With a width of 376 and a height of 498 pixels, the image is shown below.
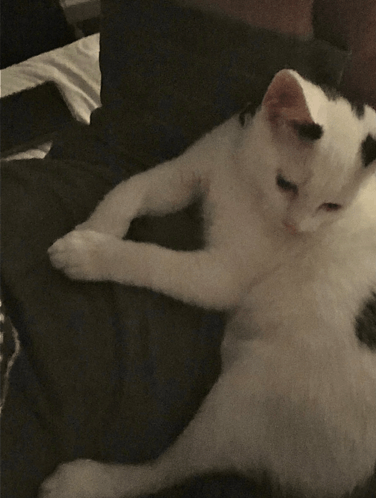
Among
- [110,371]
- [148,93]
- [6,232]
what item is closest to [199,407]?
[110,371]

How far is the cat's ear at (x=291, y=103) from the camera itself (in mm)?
845

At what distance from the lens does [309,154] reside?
37.1 inches

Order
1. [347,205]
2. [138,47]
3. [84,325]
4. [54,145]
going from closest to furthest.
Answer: [84,325] < [347,205] < [138,47] < [54,145]

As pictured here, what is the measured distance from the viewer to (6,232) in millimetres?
839

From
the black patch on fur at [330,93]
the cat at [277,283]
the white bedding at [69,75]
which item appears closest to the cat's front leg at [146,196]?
the cat at [277,283]

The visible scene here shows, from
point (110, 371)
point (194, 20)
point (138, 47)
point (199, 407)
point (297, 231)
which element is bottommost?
point (199, 407)

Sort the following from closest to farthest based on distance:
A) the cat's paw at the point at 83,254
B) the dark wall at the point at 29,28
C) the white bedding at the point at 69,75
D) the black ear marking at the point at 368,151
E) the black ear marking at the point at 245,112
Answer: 1. the cat's paw at the point at 83,254
2. the black ear marking at the point at 368,151
3. the black ear marking at the point at 245,112
4. the white bedding at the point at 69,75
5. the dark wall at the point at 29,28

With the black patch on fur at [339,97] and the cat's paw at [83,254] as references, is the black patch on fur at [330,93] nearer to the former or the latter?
the black patch on fur at [339,97]

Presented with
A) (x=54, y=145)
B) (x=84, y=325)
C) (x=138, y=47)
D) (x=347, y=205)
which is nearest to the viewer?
(x=84, y=325)

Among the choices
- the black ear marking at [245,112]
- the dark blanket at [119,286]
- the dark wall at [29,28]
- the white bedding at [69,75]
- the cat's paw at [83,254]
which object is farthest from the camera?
the dark wall at [29,28]

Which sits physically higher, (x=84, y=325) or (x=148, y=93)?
(x=148, y=93)

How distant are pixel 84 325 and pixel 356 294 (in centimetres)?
62

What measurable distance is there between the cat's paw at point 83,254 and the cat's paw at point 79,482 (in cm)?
38

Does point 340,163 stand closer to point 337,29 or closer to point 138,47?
point 337,29
